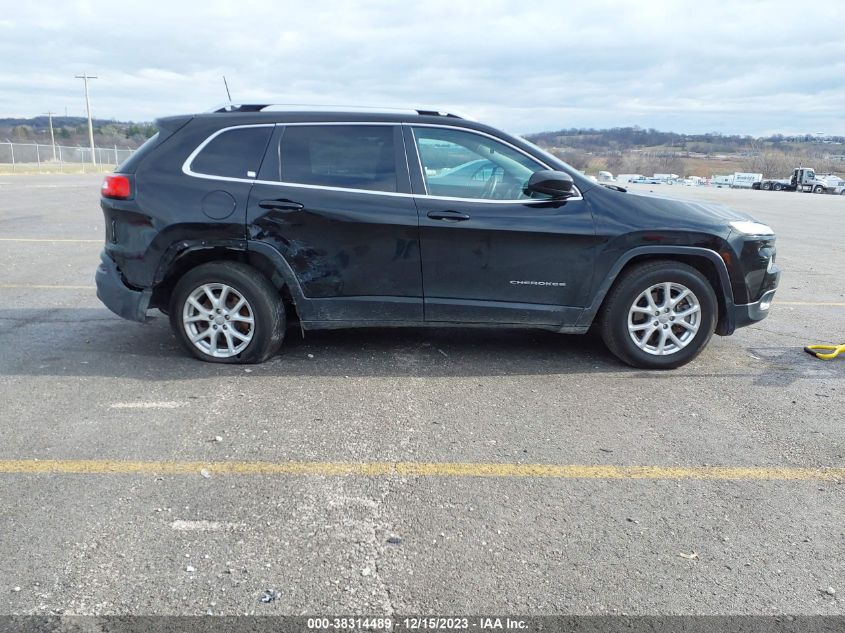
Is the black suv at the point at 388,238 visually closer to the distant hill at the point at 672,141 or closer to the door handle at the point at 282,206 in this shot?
the door handle at the point at 282,206

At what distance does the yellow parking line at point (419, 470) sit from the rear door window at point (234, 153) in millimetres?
2420

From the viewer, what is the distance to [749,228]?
18.3 ft

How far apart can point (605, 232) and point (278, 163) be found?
2468mm

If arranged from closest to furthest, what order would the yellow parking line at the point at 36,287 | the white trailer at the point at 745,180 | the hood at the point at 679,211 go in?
the hood at the point at 679,211, the yellow parking line at the point at 36,287, the white trailer at the point at 745,180

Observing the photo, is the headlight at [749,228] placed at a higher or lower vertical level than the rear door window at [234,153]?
lower

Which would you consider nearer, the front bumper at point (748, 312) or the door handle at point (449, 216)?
the door handle at point (449, 216)

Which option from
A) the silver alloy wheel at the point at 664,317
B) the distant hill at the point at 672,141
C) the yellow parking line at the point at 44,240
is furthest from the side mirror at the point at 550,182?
the distant hill at the point at 672,141

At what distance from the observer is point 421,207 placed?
17.5 ft

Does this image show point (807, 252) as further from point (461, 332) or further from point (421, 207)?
point (421, 207)

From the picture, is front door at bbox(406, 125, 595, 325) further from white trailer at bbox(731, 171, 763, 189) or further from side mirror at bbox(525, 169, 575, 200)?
white trailer at bbox(731, 171, 763, 189)

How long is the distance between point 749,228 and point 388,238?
274 centimetres

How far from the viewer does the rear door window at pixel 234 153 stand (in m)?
5.42

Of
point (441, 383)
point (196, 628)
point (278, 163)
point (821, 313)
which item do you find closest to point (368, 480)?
point (196, 628)

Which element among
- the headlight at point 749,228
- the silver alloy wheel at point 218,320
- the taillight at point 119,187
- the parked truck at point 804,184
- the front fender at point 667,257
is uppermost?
the taillight at point 119,187
